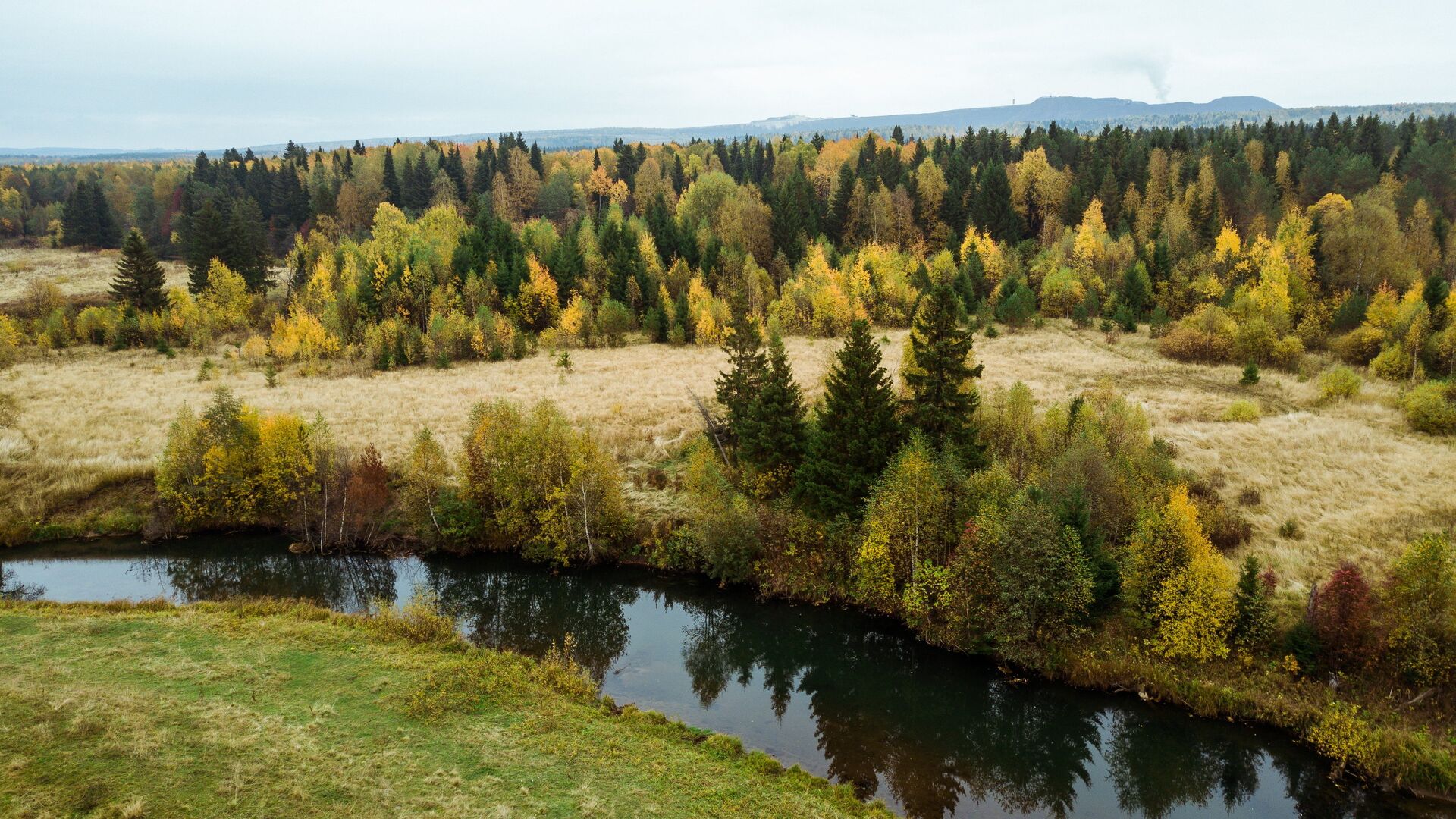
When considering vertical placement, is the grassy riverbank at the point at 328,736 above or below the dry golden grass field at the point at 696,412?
below

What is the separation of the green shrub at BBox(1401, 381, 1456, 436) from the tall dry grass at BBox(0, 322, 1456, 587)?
982 mm

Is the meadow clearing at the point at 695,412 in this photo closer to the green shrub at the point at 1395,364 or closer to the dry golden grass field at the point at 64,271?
the green shrub at the point at 1395,364

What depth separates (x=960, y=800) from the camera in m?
22.9

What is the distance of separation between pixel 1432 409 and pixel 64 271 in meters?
155

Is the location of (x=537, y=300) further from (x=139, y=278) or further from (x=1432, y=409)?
(x=1432, y=409)

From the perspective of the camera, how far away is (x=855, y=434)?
3528cm

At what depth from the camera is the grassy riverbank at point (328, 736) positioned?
19484 millimetres

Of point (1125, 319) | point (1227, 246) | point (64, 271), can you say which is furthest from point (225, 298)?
point (1227, 246)

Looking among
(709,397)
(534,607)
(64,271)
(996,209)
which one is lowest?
(534,607)

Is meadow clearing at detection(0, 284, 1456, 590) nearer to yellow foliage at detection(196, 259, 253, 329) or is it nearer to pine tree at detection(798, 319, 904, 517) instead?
yellow foliage at detection(196, 259, 253, 329)

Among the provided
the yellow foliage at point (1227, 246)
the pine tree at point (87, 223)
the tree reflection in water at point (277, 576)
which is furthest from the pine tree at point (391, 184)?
the yellow foliage at point (1227, 246)

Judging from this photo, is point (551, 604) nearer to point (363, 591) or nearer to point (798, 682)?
point (363, 591)

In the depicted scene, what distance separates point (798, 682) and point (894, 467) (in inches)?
396

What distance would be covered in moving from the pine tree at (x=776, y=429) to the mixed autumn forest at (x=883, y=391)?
17 centimetres
